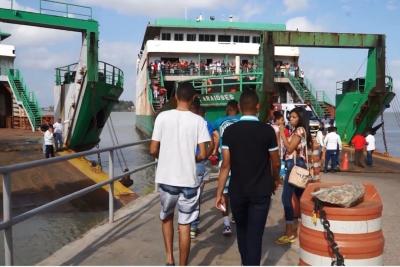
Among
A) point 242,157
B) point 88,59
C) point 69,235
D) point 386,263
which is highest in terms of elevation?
point 88,59

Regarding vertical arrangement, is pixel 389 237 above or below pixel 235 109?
below

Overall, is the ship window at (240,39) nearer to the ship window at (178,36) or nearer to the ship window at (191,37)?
the ship window at (191,37)

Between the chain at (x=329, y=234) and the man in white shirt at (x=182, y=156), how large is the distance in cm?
113

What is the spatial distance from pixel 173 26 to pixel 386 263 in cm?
3160

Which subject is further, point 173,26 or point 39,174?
point 173,26

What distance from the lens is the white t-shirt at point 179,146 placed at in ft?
12.9

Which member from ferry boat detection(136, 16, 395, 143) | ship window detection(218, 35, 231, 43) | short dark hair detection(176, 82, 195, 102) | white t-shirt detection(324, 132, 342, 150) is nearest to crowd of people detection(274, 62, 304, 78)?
ferry boat detection(136, 16, 395, 143)

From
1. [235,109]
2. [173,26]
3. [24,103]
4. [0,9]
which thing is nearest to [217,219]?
[235,109]

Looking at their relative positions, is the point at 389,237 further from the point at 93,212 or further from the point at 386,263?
the point at 93,212

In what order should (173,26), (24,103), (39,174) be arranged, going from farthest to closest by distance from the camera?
(173,26) < (24,103) < (39,174)

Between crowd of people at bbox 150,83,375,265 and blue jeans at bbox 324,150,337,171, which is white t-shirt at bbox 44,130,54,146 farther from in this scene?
crowd of people at bbox 150,83,375,265

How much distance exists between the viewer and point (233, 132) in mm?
3713

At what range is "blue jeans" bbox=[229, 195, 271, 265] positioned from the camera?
145 inches

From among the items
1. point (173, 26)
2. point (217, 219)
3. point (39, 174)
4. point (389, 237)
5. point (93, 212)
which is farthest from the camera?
point (173, 26)
